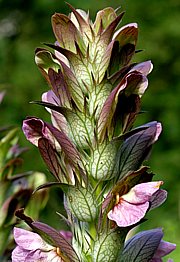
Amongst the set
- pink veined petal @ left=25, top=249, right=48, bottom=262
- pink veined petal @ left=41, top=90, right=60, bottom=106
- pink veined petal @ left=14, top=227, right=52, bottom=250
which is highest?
pink veined petal @ left=41, top=90, right=60, bottom=106

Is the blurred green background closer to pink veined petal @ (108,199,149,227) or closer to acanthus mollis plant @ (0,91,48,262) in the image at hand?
acanthus mollis plant @ (0,91,48,262)

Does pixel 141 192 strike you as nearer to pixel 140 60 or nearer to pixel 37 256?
pixel 37 256

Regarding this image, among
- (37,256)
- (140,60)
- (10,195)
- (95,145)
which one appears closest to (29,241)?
(37,256)

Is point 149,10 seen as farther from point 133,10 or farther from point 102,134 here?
point 102,134

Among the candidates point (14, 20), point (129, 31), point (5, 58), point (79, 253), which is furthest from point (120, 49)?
point (14, 20)

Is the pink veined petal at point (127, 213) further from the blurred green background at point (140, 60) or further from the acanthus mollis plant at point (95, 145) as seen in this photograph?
the blurred green background at point (140, 60)

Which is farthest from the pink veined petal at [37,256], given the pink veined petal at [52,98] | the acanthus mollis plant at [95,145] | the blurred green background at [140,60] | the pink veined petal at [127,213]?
the blurred green background at [140,60]

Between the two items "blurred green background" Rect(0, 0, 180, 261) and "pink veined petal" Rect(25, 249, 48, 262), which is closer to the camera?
"pink veined petal" Rect(25, 249, 48, 262)

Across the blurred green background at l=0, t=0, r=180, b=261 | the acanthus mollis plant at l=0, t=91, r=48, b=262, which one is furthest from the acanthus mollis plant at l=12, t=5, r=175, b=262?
the blurred green background at l=0, t=0, r=180, b=261
